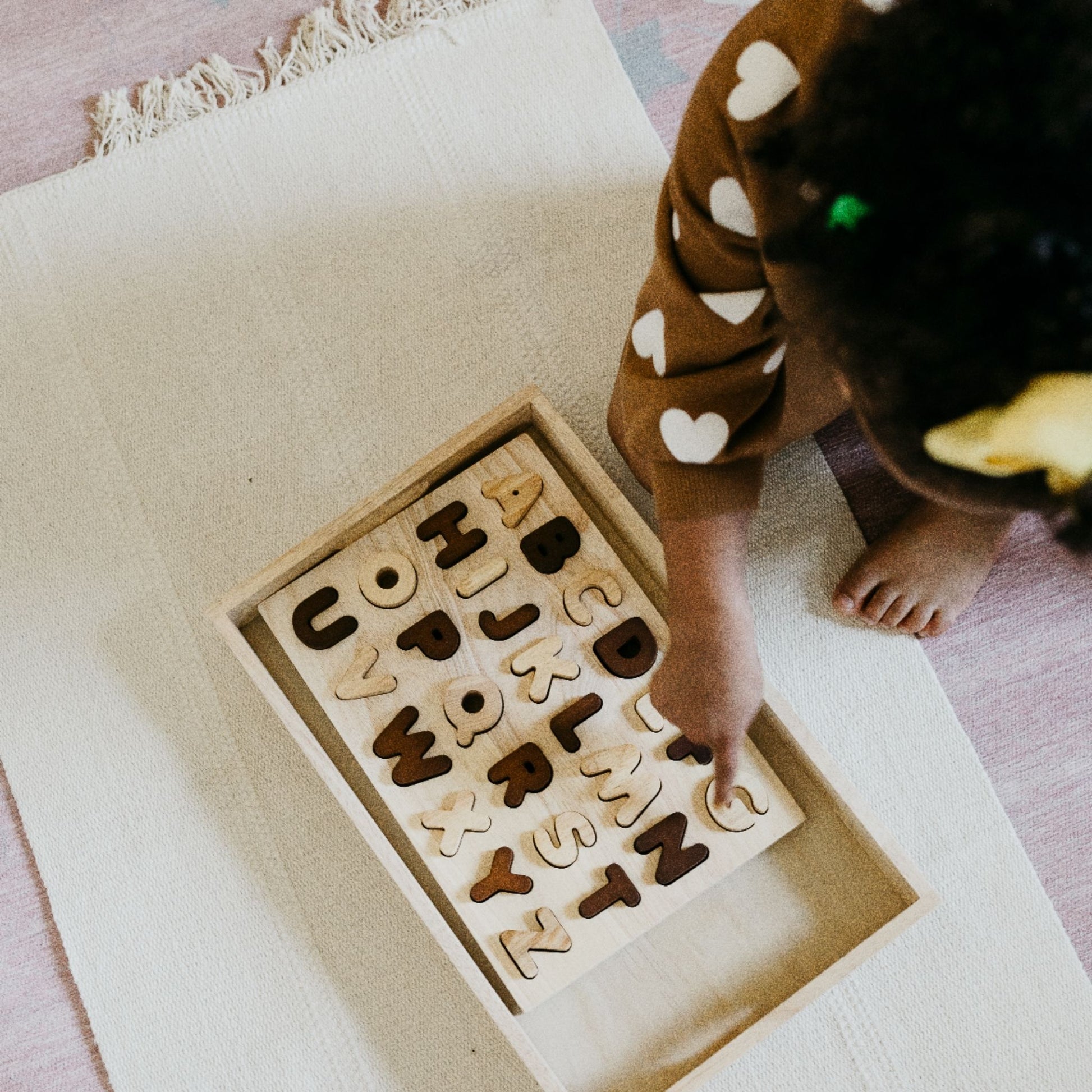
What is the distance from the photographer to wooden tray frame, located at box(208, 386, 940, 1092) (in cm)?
70

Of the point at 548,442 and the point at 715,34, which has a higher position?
the point at 715,34

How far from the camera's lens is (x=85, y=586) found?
0.85 m

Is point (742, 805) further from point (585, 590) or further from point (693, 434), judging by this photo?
point (693, 434)

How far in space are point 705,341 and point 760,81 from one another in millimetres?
136

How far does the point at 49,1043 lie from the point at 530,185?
2.87 feet

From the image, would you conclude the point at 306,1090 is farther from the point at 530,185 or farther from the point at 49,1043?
the point at 530,185

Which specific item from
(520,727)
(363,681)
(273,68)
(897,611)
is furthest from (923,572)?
(273,68)

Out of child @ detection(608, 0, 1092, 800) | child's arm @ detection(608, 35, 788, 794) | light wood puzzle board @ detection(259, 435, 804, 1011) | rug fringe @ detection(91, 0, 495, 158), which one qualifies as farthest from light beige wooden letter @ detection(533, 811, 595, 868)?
rug fringe @ detection(91, 0, 495, 158)

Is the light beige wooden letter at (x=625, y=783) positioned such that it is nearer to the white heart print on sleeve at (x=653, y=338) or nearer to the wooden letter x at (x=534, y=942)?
the wooden letter x at (x=534, y=942)

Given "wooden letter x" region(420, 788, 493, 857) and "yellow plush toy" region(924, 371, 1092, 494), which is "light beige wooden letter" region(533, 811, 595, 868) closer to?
"wooden letter x" region(420, 788, 493, 857)

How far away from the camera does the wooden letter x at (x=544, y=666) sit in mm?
743

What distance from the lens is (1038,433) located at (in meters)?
0.29

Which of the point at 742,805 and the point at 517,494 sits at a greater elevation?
the point at 517,494

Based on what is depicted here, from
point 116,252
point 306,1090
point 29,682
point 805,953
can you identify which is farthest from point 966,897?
point 116,252
